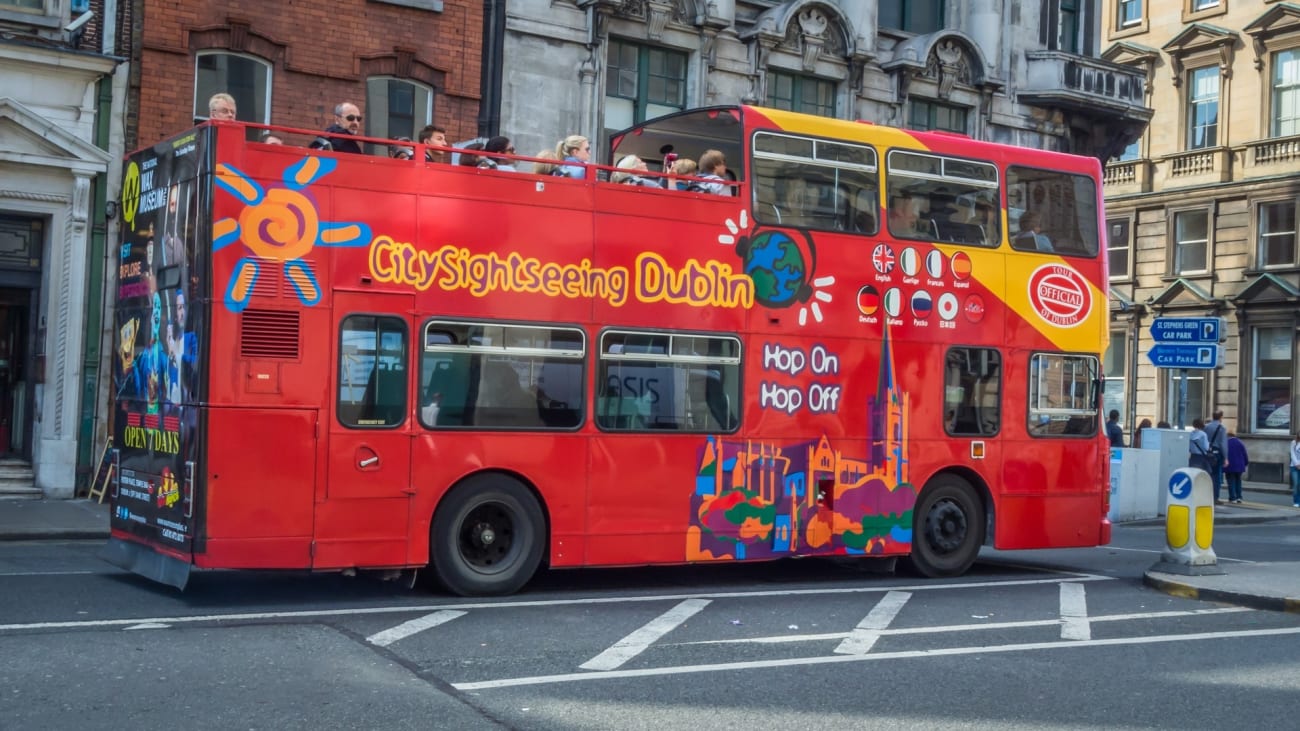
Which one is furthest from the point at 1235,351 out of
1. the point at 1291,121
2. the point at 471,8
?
the point at 471,8

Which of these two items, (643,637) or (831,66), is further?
(831,66)

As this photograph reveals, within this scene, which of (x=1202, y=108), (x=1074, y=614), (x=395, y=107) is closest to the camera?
(x=1074, y=614)

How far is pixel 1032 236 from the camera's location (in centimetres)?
1463

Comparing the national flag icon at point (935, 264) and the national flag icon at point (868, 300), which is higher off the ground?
the national flag icon at point (935, 264)

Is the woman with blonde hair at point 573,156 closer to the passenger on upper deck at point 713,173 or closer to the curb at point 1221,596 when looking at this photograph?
the passenger on upper deck at point 713,173

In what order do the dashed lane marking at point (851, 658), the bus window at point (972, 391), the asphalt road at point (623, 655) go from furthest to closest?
the bus window at point (972, 391)
the dashed lane marking at point (851, 658)
the asphalt road at point (623, 655)

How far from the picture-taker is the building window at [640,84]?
933 inches

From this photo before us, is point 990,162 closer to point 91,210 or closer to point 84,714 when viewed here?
point 84,714

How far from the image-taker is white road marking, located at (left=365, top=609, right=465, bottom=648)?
29.7 feet

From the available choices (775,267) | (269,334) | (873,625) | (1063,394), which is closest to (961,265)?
(1063,394)

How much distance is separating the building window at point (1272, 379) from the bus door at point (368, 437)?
3558cm

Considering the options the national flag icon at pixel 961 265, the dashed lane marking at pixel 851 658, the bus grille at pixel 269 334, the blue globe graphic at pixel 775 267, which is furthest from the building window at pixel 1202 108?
the bus grille at pixel 269 334

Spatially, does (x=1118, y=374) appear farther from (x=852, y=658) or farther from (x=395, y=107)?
(x=852, y=658)

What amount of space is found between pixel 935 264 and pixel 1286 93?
33067 millimetres
